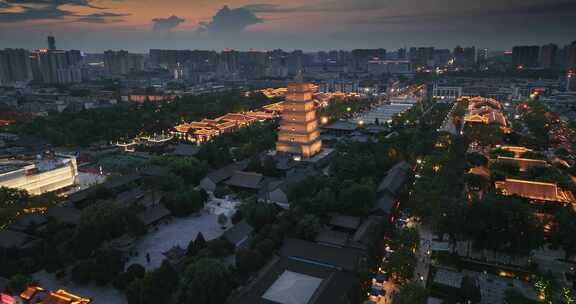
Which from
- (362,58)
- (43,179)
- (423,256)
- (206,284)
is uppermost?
(362,58)

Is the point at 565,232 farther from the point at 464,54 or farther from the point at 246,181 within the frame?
the point at 464,54

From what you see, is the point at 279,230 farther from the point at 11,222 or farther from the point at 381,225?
the point at 11,222

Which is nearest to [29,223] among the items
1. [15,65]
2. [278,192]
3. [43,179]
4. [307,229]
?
[43,179]

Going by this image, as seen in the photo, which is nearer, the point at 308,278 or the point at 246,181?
the point at 308,278

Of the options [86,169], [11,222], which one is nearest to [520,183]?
[11,222]

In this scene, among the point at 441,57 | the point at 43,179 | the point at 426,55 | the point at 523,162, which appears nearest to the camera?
the point at 43,179
